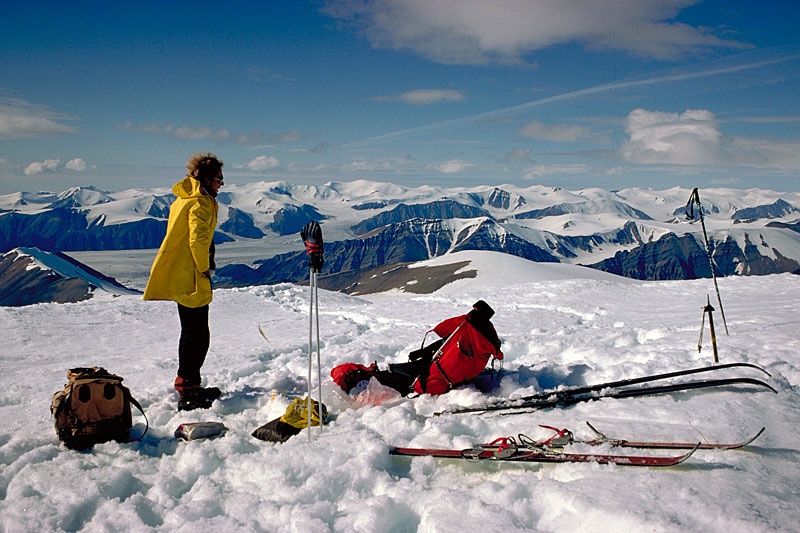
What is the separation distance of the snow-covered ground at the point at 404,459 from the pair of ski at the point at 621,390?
0.34 feet

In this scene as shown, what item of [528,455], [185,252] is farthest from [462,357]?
[185,252]

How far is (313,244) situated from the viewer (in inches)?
187

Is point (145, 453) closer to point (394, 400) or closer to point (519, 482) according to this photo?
point (394, 400)

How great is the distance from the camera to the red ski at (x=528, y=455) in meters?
3.46

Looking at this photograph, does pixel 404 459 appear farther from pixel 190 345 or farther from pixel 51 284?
pixel 51 284

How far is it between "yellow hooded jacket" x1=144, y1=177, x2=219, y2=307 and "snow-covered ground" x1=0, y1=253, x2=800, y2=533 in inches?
53.2

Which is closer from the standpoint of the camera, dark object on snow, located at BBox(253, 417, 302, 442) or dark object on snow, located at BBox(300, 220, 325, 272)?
dark object on snow, located at BBox(253, 417, 302, 442)

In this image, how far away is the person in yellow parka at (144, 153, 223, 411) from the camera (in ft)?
17.5

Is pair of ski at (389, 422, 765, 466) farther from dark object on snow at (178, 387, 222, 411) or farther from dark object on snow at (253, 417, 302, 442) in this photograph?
dark object on snow at (178, 387, 222, 411)

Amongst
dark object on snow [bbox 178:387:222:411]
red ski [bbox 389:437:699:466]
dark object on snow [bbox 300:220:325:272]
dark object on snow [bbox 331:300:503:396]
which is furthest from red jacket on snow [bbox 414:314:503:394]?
dark object on snow [bbox 178:387:222:411]

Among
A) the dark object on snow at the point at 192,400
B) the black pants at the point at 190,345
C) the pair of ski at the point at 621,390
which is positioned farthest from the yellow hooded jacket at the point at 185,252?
the pair of ski at the point at 621,390

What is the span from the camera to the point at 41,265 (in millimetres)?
194250

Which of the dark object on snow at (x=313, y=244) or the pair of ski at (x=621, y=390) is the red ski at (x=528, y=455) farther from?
the dark object on snow at (x=313, y=244)

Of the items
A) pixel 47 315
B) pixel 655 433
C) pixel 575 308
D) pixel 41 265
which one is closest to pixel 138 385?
pixel 655 433
